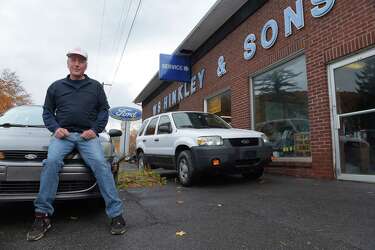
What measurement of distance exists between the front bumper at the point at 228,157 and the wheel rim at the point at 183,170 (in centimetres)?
42

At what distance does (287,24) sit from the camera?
305 inches

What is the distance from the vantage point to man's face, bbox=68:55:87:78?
3.53 metres

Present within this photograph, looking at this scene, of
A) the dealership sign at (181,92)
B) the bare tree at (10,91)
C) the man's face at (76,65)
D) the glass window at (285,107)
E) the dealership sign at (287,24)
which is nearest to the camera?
the man's face at (76,65)

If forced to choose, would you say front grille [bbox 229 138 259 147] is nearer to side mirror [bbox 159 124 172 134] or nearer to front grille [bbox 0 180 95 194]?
side mirror [bbox 159 124 172 134]

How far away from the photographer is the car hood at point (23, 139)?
10.9 feet

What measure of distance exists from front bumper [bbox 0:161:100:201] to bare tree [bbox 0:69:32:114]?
138ft

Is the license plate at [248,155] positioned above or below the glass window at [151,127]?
below

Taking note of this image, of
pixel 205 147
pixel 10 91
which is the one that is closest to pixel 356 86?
pixel 205 147

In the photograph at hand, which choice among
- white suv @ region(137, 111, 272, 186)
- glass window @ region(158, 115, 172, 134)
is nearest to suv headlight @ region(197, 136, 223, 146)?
white suv @ region(137, 111, 272, 186)

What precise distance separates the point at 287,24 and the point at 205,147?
13.3 feet

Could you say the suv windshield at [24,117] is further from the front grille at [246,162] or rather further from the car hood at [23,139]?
the front grille at [246,162]

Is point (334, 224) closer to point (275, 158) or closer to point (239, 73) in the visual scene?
point (275, 158)

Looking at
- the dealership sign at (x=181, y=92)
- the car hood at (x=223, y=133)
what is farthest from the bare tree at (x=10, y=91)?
the car hood at (x=223, y=133)

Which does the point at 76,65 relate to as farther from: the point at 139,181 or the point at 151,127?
the point at 151,127
